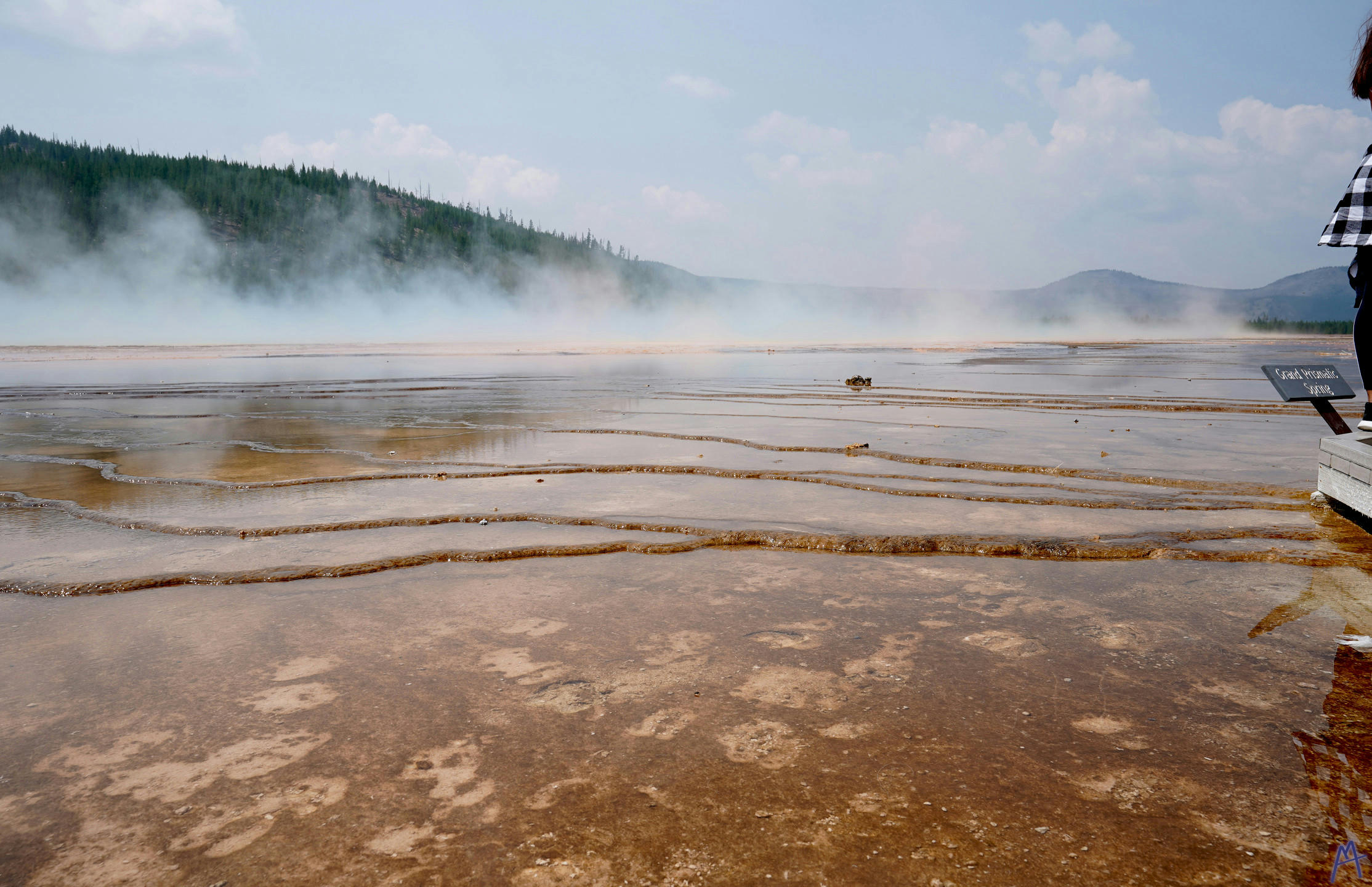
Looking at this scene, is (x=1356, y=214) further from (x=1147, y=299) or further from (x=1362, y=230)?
(x=1147, y=299)

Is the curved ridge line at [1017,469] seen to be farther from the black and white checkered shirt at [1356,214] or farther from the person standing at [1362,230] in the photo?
the black and white checkered shirt at [1356,214]

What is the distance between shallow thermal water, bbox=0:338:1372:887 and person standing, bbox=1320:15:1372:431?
0.97m

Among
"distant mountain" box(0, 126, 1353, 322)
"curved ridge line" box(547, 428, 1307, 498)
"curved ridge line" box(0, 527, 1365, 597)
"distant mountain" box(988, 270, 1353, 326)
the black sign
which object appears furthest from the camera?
"distant mountain" box(988, 270, 1353, 326)

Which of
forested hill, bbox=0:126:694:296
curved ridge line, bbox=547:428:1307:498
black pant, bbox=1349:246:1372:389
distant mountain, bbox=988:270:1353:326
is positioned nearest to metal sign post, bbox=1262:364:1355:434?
black pant, bbox=1349:246:1372:389

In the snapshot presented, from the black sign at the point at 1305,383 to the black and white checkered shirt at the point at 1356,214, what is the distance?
0.80m

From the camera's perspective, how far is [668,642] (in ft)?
8.72

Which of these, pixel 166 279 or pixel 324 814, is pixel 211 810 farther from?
pixel 166 279

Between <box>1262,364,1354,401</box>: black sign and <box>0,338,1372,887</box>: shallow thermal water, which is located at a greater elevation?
<box>1262,364,1354,401</box>: black sign

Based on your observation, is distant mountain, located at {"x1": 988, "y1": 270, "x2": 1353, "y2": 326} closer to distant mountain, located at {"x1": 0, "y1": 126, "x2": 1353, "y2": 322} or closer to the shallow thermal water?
distant mountain, located at {"x1": 0, "y1": 126, "x2": 1353, "y2": 322}

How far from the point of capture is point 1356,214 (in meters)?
4.18

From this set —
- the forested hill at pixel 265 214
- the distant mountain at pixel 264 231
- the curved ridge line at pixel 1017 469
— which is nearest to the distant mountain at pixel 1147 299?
the distant mountain at pixel 264 231

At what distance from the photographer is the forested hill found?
8819 centimetres

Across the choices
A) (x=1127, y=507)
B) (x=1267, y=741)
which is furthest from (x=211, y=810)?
(x=1127, y=507)

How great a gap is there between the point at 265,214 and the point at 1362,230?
113767mm
